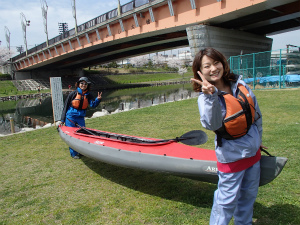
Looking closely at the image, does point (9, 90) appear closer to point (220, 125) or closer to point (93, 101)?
point (93, 101)

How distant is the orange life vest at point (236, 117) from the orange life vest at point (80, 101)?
3.95 meters

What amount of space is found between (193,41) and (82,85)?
1211 cm

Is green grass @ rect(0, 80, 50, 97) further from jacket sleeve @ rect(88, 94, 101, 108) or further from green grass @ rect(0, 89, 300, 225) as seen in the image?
jacket sleeve @ rect(88, 94, 101, 108)

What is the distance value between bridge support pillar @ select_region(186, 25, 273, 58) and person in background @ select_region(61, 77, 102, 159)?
9312 mm

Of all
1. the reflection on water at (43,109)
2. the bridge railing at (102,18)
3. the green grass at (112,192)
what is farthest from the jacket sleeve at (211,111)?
the bridge railing at (102,18)

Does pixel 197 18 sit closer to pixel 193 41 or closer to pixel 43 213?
pixel 193 41

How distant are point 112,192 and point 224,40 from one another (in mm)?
15988

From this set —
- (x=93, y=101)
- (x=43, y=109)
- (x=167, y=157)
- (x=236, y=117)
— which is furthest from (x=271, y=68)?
(x=43, y=109)

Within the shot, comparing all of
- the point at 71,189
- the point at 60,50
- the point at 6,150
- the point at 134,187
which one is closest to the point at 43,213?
the point at 71,189

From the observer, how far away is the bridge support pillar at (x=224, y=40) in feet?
50.9

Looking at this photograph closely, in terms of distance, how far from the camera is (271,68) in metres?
14.7

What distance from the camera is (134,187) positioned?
3842mm

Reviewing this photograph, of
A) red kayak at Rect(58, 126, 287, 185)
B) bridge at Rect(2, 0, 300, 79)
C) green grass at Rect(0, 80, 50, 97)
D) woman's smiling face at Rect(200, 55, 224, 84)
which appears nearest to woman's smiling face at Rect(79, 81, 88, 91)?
red kayak at Rect(58, 126, 287, 185)

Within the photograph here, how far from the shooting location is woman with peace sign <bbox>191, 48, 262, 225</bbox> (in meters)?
A: 1.80
